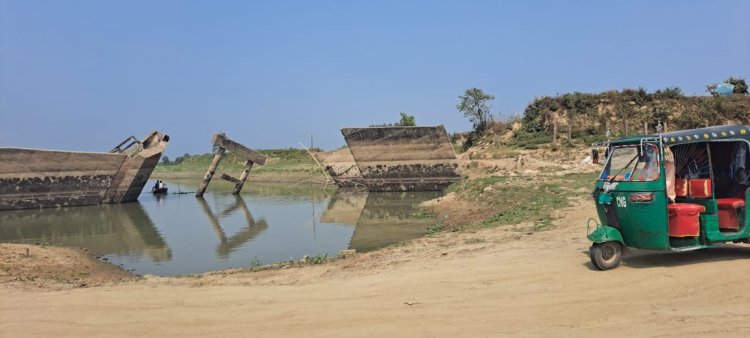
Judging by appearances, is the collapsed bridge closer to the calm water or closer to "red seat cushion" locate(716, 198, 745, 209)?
the calm water

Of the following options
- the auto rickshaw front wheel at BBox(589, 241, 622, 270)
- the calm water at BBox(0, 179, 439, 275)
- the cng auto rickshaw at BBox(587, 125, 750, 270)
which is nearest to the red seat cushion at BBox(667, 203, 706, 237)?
the cng auto rickshaw at BBox(587, 125, 750, 270)

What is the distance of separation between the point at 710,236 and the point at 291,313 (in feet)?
16.8

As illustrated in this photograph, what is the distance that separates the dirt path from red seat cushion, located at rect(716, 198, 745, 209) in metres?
0.67

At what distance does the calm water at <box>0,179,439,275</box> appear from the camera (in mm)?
11687

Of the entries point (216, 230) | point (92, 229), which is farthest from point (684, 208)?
point (92, 229)

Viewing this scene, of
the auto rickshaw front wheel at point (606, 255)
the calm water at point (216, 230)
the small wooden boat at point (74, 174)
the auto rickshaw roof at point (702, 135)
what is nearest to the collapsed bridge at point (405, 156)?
the calm water at point (216, 230)

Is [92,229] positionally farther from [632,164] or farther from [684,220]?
[684,220]

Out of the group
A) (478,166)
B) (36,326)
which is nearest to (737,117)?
(478,166)

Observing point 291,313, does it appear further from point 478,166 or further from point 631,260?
point 478,166

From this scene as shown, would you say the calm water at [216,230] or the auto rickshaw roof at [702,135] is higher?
the auto rickshaw roof at [702,135]

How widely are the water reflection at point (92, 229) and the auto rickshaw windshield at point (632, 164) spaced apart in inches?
386

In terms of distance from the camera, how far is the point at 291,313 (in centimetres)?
509

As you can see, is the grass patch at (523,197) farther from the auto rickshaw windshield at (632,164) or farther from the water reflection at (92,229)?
the water reflection at (92,229)

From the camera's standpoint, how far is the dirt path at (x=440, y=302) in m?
4.40
